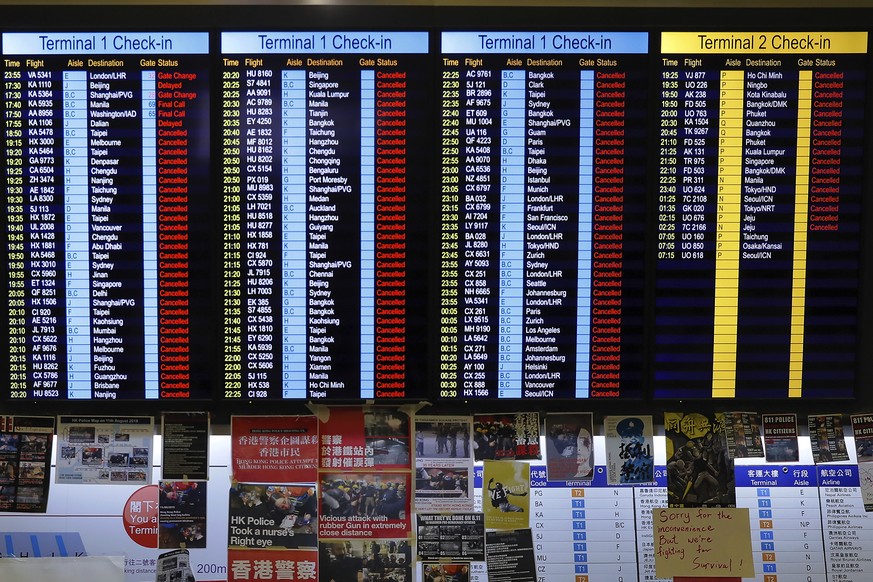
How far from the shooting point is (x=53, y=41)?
2.77m

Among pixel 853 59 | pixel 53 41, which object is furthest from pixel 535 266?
pixel 53 41

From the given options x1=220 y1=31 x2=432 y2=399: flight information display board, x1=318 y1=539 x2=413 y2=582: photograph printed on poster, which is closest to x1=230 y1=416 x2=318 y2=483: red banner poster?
→ x1=220 y1=31 x2=432 y2=399: flight information display board

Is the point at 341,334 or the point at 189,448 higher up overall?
the point at 341,334

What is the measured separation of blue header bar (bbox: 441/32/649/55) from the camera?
2.77 metres

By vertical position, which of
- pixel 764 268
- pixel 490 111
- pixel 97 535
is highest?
pixel 490 111

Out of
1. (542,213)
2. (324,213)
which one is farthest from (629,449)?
(324,213)

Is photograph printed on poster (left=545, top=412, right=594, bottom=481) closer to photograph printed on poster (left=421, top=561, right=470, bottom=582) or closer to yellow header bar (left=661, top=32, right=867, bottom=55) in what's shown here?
photograph printed on poster (left=421, top=561, right=470, bottom=582)

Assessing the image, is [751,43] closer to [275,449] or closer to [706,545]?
[706,545]

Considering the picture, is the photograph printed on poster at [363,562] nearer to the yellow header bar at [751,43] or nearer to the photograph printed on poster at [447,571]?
the photograph printed on poster at [447,571]

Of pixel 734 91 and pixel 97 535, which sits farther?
pixel 97 535

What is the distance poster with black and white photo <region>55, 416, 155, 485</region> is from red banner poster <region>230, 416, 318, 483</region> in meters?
0.32

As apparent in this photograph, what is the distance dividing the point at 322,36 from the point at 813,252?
1820mm

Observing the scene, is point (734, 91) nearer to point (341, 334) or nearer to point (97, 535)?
point (341, 334)

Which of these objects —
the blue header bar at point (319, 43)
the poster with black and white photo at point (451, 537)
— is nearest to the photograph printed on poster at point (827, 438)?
the poster with black and white photo at point (451, 537)
